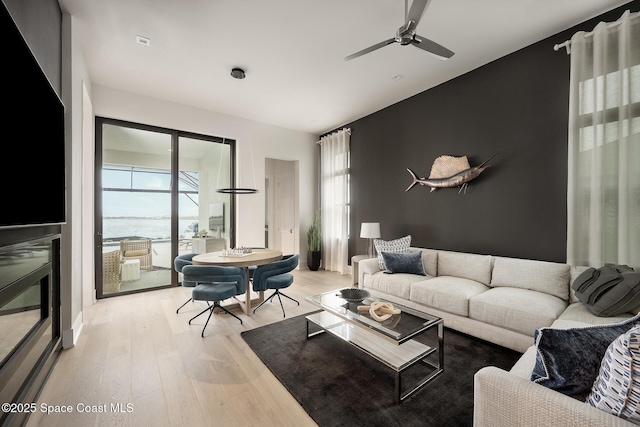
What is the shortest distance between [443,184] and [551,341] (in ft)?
9.57

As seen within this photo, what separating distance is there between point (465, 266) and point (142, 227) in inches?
187

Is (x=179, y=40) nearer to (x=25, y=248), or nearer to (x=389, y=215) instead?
(x=25, y=248)

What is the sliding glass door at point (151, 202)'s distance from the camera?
13.1 ft

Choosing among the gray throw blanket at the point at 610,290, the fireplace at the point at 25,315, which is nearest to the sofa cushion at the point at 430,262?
the gray throw blanket at the point at 610,290

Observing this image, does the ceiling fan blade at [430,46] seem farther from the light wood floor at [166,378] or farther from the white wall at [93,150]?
the white wall at [93,150]

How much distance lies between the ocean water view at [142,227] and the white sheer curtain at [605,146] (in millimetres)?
5222

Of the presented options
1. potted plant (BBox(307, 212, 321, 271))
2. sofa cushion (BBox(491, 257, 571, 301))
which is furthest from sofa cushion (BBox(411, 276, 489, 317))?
potted plant (BBox(307, 212, 321, 271))

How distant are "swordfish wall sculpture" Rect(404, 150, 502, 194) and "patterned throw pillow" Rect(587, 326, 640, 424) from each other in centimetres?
284

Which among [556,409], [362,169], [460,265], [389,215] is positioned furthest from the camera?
[362,169]

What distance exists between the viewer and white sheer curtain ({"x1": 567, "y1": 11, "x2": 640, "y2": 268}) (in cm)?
233

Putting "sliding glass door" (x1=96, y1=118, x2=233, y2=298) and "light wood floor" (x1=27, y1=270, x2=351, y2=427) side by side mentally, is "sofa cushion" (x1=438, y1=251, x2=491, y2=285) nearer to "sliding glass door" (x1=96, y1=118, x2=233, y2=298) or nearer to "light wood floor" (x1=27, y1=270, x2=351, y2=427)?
"light wood floor" (x1=27, y1=270, x2=351, y2=427)

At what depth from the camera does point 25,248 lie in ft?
5.25

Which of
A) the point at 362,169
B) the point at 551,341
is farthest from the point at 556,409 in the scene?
the point at 362,169

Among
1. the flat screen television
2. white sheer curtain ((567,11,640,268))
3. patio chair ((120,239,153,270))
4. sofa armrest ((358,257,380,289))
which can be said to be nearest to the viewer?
the flat screen television
